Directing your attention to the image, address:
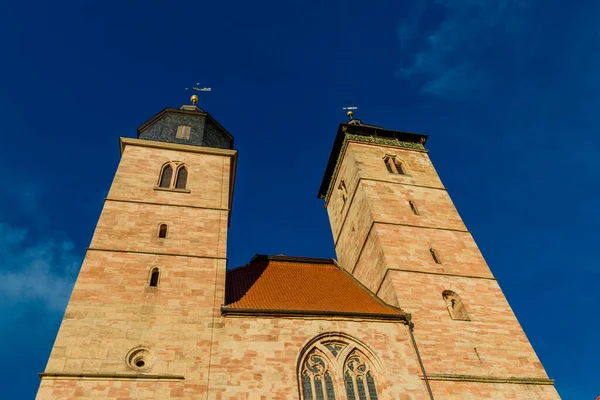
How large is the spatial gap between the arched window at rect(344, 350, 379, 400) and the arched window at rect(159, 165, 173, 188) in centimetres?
844

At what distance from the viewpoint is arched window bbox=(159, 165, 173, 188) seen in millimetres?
15992

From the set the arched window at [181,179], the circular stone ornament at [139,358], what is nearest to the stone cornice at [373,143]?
the arched window at [181,179]

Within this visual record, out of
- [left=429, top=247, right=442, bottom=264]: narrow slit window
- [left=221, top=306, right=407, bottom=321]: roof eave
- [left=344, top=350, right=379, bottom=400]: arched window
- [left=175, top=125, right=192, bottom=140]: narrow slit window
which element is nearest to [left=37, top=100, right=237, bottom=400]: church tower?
[left=175, top=125, right=192, bottom=140]: narrow slit window

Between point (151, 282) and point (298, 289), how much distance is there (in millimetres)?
4348

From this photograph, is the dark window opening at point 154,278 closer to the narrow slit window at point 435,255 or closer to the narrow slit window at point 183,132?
the narrow slit window at point 183,132

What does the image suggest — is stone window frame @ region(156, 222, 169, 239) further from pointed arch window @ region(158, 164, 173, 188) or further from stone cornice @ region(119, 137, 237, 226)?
stone cornice @ region(119, 137, 237, 226)

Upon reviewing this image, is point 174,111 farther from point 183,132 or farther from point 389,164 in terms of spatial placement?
point 389,164

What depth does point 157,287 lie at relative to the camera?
1215 centimetres

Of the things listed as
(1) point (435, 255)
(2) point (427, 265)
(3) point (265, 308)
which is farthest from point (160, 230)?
(1) point (435, 255)

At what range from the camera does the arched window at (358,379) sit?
1085cm

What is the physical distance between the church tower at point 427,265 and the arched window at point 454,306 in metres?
0.03

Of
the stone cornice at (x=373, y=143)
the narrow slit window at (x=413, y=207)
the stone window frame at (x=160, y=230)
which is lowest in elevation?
the stone window frame at (x=160, y=230)

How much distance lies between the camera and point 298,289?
14375 millimetres

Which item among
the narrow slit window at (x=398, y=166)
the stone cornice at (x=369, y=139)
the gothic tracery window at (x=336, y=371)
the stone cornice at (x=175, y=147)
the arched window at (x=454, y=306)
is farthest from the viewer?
the stone cornice at (x=369, y=139)
